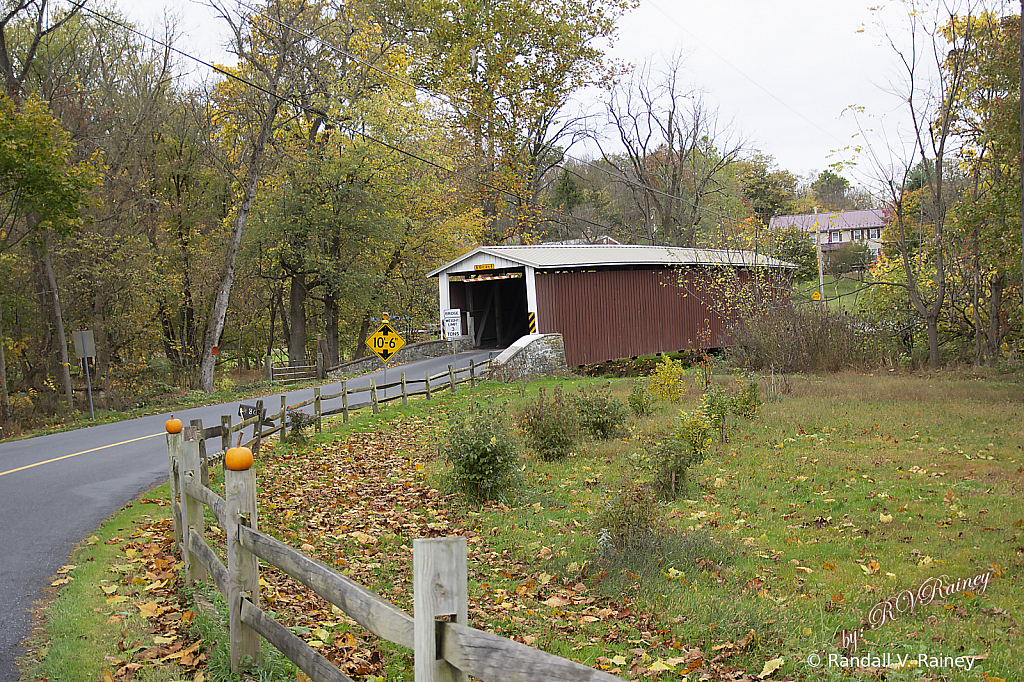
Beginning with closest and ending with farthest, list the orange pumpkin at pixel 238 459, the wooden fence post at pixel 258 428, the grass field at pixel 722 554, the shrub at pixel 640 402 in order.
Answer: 1. the orange pumpkin at pixel 238 459
2. the grass field at pixel 722 554
3. the wooden fence post at pixel 258 428
4. the shrub at pixel 640 402

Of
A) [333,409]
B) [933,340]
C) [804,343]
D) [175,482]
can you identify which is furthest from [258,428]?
[933,340]

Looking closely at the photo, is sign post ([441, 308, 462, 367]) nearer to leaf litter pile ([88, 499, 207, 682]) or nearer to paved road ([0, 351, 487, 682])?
paved road ([0, 351, 487, 682])

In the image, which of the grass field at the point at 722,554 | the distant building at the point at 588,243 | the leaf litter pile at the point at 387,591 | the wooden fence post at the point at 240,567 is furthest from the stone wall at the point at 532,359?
the wooden fence post at the point at 240,567

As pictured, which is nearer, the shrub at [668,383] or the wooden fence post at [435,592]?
the wooden fence post at [435,592]

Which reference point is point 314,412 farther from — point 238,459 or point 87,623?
point 238,459

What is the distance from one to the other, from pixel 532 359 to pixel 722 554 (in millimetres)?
16757

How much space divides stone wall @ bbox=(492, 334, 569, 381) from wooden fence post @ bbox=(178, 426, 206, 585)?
1586 cm

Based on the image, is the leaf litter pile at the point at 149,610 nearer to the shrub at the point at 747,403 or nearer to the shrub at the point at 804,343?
the shrub at the point at 747,403

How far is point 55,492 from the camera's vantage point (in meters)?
9.41

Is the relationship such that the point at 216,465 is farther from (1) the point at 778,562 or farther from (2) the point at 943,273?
(2) the point at 943,273

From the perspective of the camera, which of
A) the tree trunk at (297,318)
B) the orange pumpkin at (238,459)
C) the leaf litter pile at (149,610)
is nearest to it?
the orange pumpkin at (238,459)

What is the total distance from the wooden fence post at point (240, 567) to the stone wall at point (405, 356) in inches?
942

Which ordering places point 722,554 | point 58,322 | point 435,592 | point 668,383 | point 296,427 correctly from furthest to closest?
point 58,322 → point 668,383 → point 296,427 → point 722,554 → point 435,592

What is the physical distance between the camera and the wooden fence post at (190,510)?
5629mm
